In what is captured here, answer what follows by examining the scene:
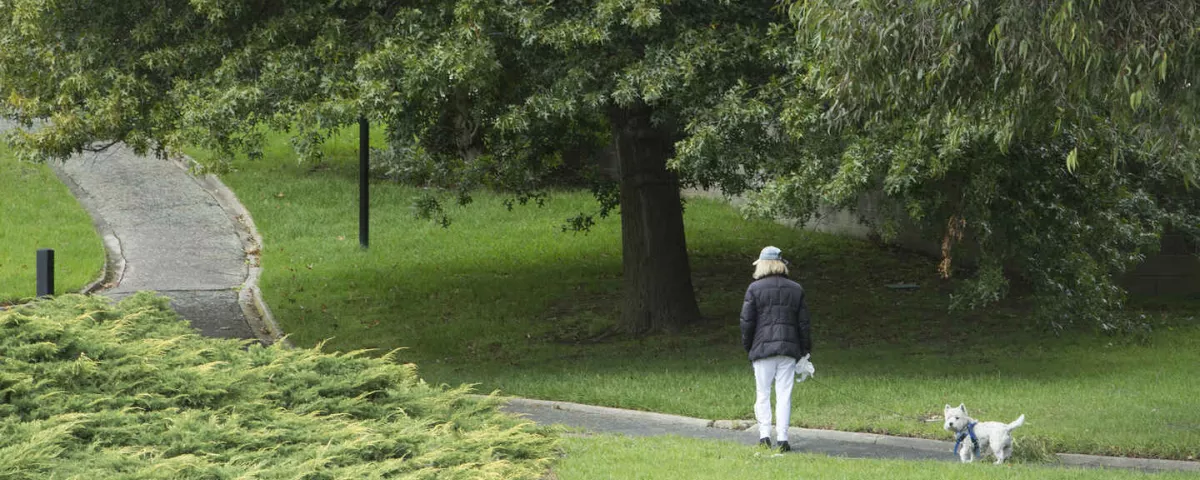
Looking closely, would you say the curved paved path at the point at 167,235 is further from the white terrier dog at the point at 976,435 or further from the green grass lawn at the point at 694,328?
the white terrier dog at the point at 976,435

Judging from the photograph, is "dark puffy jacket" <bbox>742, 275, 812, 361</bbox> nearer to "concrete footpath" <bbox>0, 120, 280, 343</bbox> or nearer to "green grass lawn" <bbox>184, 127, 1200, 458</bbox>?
"green grass lawn" <bbox>184, 127, 1200, 458</bbox>

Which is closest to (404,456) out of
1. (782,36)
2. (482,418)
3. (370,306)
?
(482,418)

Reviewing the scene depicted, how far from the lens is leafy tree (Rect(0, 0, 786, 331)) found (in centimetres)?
1142

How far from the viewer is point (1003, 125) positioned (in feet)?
27.4

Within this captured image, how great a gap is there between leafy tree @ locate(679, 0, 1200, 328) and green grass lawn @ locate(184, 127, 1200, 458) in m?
1.15

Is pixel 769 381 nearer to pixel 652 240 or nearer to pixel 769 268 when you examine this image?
pixel 769 268

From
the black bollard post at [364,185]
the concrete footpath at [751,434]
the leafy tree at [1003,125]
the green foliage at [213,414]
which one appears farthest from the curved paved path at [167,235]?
the leafy tree at [1003,125]

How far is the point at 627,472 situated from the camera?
312 inches

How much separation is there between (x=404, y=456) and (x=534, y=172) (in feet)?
29.4

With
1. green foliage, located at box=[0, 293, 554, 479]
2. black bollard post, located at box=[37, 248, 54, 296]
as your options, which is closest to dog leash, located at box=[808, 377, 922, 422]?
green foliage, located at box=[0, 293, 554, 479]

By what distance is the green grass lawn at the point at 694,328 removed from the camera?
10.8 m

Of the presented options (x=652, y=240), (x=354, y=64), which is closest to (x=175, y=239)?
(x=652, y=240)

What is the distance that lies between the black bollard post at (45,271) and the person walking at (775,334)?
645 centimetres

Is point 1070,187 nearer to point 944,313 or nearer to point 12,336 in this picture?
point 944,313
